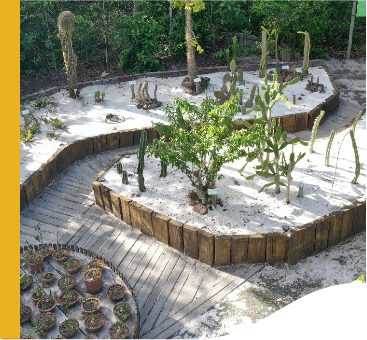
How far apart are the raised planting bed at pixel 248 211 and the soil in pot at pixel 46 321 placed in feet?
5.16

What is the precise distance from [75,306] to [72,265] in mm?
514

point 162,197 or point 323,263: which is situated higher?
point 162,197

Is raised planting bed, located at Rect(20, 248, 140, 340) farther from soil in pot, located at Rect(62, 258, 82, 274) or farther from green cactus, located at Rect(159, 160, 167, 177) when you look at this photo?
green cactus, located at Rect(159, 160, 167, 177)

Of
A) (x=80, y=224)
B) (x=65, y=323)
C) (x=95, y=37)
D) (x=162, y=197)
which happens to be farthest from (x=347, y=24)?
(x=65, y=323)

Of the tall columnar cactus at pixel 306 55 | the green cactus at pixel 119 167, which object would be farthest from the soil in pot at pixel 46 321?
the tall columnar cactus at pixel 306 55

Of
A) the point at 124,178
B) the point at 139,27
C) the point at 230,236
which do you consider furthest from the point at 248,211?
the point at 139,27

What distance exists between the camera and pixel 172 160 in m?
5.00

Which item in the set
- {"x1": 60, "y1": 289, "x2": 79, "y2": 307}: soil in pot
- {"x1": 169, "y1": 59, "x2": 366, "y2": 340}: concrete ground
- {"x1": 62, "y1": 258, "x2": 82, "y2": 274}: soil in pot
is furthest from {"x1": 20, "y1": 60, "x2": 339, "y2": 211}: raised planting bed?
{"x1": 169, "y1": 59, "x2": 366, "y2": 340}: concrete ground

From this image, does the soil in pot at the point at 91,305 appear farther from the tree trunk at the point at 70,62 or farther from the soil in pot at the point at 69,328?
the tree trunk at the point at 70,62

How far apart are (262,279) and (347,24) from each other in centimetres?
775

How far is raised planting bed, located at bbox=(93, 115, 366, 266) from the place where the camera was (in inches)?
195

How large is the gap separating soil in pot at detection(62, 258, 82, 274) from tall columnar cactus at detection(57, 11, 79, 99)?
4.23 metres

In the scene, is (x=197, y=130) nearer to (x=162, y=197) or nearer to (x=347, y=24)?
(x=162, y=197)

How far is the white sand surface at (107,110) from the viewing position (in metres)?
6.90
